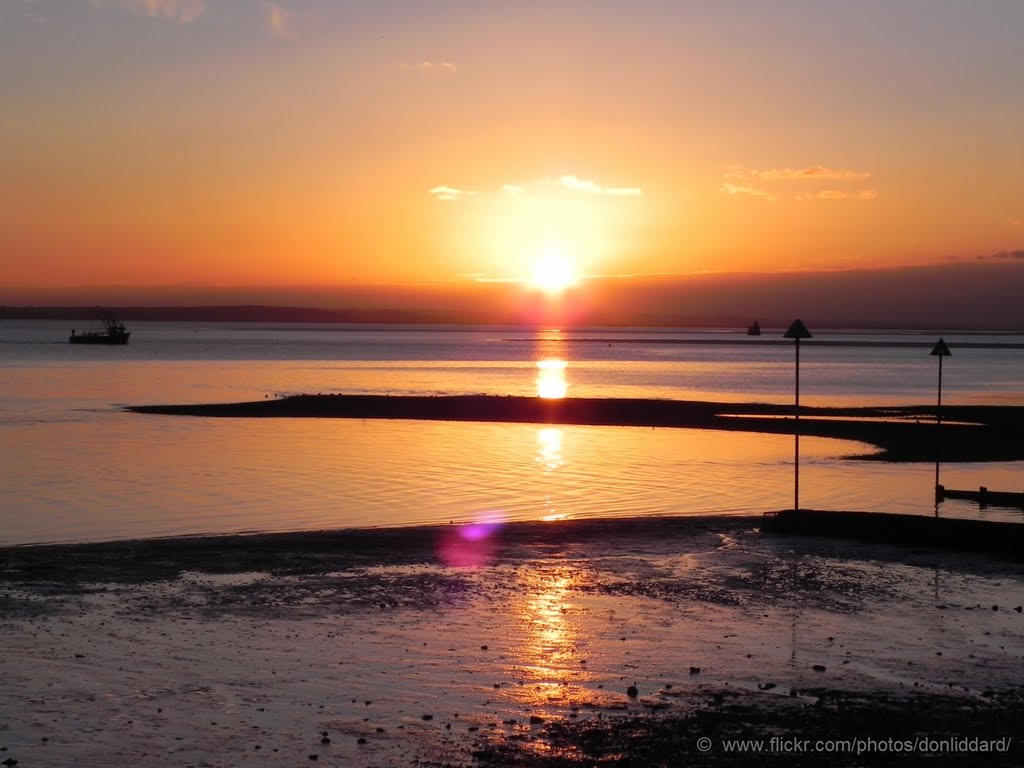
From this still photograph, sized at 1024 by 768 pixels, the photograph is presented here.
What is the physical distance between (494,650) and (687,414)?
168ft

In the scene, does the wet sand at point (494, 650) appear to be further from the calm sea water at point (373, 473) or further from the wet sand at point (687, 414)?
the wet sand at point (687, 414)

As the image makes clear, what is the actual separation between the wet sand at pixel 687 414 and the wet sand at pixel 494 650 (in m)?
30.6

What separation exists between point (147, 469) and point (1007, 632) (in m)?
30.0

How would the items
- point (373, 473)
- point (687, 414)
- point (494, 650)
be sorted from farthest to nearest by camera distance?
1. point (687, 414)
2. point (373, 473)
3. point (494, 650)

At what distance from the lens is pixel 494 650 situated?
49.0 ft

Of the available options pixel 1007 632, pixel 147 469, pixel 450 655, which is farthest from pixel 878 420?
pixel 450 655

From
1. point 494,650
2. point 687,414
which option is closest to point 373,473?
point 494,650

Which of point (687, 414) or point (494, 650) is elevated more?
point (494, 650)

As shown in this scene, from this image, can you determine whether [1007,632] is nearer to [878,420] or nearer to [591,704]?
A: [591,704]

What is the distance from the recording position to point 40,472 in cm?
3672

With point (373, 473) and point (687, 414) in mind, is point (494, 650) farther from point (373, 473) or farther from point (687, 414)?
point (687, 414)

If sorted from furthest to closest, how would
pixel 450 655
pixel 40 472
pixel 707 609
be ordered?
pixel 40 472, pixel 707 609, pixel 450 655

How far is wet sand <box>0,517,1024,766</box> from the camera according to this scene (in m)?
11.5

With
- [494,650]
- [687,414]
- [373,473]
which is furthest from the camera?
[687,414]
